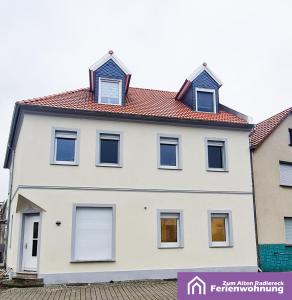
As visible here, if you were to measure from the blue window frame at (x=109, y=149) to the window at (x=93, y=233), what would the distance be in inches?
79.1

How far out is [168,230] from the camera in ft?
57.3

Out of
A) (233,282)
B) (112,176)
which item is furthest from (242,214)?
(233,282)

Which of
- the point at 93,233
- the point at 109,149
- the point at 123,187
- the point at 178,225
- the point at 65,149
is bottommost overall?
the point at 93,233

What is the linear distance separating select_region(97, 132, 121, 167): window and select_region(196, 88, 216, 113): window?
483cm

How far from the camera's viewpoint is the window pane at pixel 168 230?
683 inches

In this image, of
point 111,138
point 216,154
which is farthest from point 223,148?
point 111,138

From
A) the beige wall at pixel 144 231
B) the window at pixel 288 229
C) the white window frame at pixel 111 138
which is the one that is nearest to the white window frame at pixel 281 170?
the window at pixel 288 229

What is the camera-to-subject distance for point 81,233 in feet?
53.5

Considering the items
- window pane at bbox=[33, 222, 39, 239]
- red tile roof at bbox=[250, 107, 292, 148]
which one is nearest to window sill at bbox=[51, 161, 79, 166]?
window pane at bbox=[33, 222, 39, 239]

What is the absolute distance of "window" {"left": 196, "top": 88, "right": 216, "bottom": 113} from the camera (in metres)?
20.1

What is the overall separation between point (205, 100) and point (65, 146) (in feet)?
24.8

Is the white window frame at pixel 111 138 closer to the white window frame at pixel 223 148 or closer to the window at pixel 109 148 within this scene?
A: the window at pixel 109 148

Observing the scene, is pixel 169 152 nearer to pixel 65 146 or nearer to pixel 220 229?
pixel 220 229

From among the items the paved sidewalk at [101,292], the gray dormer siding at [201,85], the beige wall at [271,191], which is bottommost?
the paved sidewalk at [101,292]
